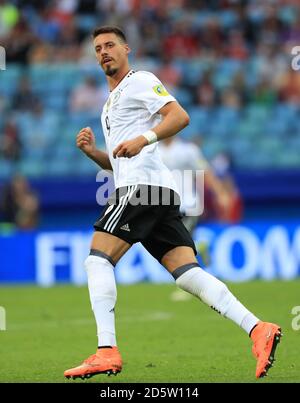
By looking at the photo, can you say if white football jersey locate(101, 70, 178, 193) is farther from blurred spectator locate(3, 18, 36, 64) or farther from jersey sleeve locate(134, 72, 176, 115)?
blurred spectator locate(3, 18, 36, 64)

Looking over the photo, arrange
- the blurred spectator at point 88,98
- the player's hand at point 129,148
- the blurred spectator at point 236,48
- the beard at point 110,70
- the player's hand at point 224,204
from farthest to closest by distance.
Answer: the blurred spectator at point 236,48 < the blurred spectator at point 88,98 < the player's hand at point 224,204 < the beard at point 110,70 < the player's hand at point 129,148

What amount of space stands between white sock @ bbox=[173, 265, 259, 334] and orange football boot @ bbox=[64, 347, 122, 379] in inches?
28.0

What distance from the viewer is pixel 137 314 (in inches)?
486

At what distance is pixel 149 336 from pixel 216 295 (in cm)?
315

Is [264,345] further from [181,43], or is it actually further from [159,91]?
[181,43]

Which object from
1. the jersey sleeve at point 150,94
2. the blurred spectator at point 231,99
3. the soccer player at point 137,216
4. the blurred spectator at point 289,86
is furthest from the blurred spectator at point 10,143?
the jersey sleeve at point 150,94

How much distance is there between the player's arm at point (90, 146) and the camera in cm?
766

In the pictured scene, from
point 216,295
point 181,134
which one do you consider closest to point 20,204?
point 181,134

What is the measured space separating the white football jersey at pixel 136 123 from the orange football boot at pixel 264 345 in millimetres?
1164

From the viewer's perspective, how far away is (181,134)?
64.6 ft

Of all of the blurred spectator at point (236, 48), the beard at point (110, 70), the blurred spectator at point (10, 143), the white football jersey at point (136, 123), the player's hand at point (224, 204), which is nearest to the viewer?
the white football jersey at point (136, 123)

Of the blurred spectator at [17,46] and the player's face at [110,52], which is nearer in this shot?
the player's face at [110,52]

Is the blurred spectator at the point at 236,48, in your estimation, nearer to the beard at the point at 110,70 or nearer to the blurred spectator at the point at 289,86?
the blurred spectator at the point at 289,86
